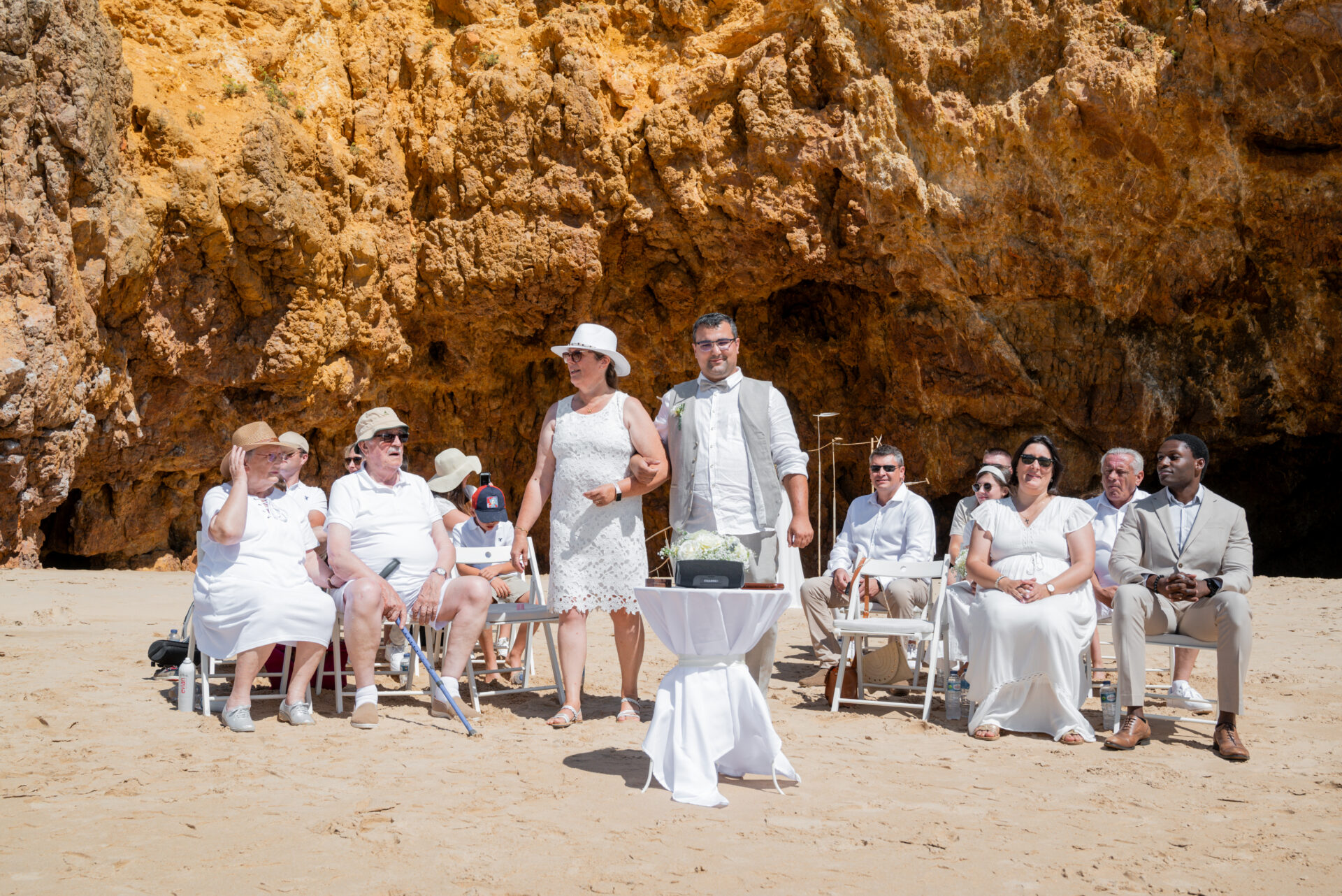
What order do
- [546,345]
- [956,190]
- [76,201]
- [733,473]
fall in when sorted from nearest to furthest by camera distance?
[733,473] < [76,201] < [956,190] < [546,345]

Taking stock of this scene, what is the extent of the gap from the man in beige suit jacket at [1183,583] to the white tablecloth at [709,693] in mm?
1968

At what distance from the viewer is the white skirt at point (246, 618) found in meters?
4.79

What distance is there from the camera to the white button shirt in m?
6.49

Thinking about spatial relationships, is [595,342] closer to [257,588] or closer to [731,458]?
[731,458]

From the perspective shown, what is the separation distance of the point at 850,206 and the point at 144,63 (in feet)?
28.1

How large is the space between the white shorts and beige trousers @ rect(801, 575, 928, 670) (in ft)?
7.67

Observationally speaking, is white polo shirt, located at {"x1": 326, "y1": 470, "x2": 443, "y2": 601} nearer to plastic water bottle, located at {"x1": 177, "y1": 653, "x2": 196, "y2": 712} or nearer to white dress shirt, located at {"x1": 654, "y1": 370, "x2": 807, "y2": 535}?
plastic water bottle, located at {"x1": 177, "y1": 653, "x2": 196, "y2": 712}

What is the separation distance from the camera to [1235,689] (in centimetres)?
475

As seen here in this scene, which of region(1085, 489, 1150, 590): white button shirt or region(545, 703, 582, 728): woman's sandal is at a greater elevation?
region(1085, 489, 1150, 590): white button shirt

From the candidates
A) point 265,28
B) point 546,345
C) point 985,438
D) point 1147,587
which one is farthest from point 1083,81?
point 265,28

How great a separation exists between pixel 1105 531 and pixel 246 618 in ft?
16.6

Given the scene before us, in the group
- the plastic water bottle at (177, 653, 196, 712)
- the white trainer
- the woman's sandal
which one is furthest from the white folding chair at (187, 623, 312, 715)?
the white trainer

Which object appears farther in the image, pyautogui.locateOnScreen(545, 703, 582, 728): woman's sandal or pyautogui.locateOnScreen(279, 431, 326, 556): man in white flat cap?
pyautogui.locateOnScreen(279, 431, 326, 556): man in white flat cap

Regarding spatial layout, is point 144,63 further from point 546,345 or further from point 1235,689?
point 1235,689
